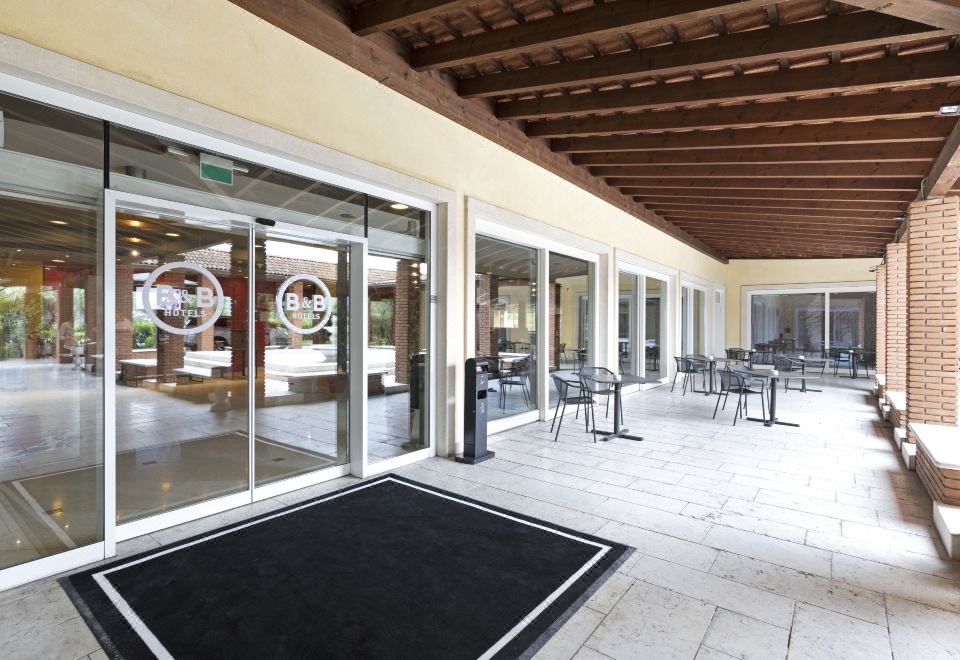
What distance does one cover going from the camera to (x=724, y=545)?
3.38 m

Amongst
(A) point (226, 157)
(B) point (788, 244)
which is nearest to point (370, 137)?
(A) point (226, 157)

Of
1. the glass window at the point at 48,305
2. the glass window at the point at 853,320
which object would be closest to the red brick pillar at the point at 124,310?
the glass window at the point at 48,305

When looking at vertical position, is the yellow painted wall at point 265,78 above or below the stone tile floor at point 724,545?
above

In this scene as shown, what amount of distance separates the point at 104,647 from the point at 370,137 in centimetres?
395

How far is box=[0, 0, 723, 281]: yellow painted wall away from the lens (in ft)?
9.54

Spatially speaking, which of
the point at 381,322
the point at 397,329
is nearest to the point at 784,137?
the point at 397,329

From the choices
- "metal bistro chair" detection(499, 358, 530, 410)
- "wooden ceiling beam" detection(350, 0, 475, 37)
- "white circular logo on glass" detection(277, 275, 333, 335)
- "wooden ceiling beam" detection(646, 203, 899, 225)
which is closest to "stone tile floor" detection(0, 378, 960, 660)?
"metal bistro chair" detection(499, 358, 530, 410)

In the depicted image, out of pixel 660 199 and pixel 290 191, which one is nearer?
pixel 290 191

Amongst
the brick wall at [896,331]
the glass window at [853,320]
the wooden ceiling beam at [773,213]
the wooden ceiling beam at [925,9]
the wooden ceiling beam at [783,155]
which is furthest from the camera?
the glass window at [853,320]

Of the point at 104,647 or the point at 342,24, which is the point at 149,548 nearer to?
the point at 104,647

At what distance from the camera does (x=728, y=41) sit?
4133 mm

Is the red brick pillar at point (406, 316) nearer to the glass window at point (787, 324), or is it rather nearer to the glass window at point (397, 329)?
the glass window at point (397, 329)

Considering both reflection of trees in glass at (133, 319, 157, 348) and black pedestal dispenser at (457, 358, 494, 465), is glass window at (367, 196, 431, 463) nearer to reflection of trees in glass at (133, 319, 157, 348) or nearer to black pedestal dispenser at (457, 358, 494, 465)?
black pedestal dispenser at (457, 358, 494, 465)

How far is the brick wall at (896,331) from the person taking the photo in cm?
763
